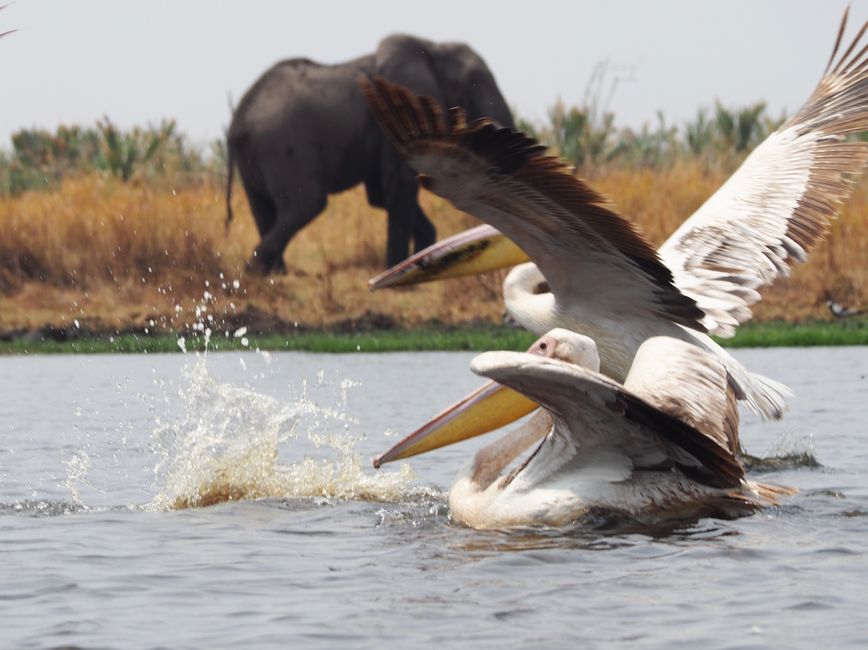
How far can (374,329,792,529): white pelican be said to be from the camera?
5414mm

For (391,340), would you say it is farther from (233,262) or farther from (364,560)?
(364,560)

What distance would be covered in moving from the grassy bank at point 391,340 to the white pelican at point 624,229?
217 inches

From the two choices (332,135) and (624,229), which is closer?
(624,229)

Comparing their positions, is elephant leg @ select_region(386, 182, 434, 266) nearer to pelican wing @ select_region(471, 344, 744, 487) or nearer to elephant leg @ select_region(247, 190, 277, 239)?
elephant leg @ select_region(247, 190, 277, 239)

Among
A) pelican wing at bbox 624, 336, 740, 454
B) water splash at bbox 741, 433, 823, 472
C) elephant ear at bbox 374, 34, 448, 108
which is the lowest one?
water splash at bbox 741, 433, 823, 472

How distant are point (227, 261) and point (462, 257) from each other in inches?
413

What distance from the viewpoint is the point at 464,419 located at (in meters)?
6.37

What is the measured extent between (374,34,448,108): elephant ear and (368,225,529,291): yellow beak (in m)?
10.2

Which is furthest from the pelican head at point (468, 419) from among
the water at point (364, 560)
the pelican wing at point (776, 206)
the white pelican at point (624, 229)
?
the pelican wing at point (776, 206)

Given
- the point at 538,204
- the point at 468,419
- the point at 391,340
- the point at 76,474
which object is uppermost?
the point at 538,204

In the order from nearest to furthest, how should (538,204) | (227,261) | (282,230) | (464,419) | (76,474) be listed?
(538,204) < (464,419) < (76,474) < (282,230) < (227,261)

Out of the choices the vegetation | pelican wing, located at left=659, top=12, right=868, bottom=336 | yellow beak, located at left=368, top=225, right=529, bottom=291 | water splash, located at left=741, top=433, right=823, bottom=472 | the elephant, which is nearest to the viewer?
yellow beak, located at left=368, top=225, right=529, bottom=291

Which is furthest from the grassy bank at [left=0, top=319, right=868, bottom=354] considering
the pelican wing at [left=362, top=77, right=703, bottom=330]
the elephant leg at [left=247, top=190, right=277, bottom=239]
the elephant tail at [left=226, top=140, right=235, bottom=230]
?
the pelican wing at [left=362, top=77, right=703, bottom=330]

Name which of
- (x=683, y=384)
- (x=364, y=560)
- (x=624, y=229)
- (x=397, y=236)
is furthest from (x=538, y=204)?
(x=397, y=236)
